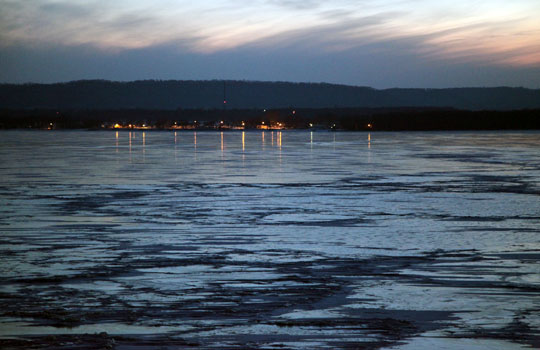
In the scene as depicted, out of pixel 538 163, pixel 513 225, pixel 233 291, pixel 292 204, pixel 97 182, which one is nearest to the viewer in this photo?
pixel 233 291

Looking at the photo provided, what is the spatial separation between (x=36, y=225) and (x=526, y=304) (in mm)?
9170

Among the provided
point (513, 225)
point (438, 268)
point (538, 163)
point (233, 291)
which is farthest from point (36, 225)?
point (538, 163)

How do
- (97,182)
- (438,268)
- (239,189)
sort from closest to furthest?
1. (438,268)
2. (239,189)
3. (97,182)

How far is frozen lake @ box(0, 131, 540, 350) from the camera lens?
6688 millimetres

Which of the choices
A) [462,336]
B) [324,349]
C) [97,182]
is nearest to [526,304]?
[462,336]

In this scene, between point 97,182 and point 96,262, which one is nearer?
point 96,262

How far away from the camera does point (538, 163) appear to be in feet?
105

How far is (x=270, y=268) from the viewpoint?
959cm

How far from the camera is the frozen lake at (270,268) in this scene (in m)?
6.69

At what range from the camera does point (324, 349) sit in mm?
6129

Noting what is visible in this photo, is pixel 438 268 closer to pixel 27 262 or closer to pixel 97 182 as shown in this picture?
pixel 27 262

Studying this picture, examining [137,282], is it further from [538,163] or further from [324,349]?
[538,163]

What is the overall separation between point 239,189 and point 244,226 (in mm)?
7157

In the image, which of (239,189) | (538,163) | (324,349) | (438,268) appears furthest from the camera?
(538,163)
